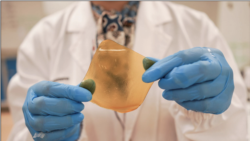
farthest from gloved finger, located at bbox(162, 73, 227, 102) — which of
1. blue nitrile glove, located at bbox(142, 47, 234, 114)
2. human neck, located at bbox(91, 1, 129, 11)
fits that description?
human neck, located at bbox(91, 1, 129, 11)

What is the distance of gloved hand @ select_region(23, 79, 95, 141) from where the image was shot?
43cm

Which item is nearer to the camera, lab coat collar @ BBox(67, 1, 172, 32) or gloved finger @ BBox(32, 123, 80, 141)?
gloved finger @ BBox(32, 123, 80, 141)

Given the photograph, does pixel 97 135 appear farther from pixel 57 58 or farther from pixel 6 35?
pixel 6 35

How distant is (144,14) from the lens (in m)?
0.73

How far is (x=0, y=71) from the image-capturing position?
129cm

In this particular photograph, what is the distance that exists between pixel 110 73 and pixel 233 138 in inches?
16.9

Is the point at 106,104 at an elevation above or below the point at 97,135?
above

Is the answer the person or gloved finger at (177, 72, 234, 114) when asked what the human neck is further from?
gloved finger at (177, 72, 234, 114)

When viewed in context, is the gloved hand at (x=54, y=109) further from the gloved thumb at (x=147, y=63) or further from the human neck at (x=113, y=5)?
the human neck at (x=113, y=5)

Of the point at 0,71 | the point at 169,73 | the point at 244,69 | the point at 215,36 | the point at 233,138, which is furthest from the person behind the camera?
the point at 0,71

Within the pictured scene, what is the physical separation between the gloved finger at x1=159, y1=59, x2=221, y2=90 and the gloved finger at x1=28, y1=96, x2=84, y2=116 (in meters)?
0.23

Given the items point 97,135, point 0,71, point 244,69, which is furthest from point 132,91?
point 0,71

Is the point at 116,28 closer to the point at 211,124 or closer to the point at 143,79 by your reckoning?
the point at 143,79

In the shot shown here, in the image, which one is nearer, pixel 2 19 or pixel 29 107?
pixel 29 107
